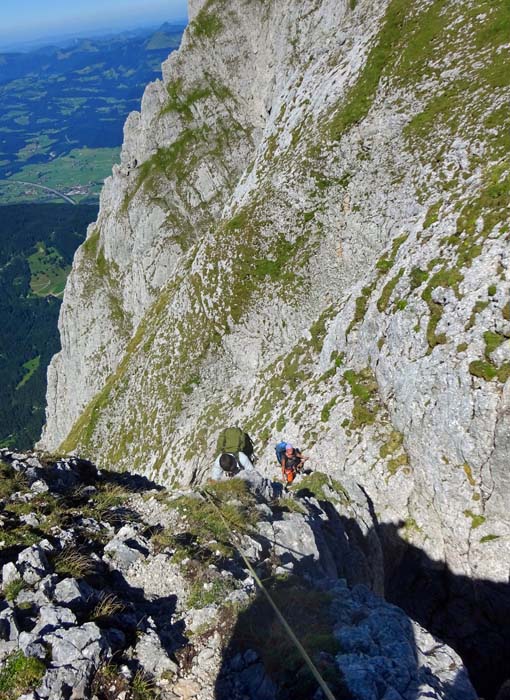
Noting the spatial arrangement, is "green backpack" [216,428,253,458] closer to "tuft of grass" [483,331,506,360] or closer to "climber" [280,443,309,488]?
"climber" [280,443,309,488]

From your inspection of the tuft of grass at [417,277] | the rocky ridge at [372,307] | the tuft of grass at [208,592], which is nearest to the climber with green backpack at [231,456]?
the rocky ridge at [372,307]

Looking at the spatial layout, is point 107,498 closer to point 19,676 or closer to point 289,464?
point 19,676

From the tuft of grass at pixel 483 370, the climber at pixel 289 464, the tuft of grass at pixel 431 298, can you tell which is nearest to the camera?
the tuft of grass at pixel 483 370

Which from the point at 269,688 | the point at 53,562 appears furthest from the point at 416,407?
the point at 53,562

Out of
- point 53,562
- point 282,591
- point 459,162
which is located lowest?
point 282,591

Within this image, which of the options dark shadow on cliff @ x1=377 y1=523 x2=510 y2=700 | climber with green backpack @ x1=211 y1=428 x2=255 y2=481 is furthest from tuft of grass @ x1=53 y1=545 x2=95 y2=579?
dark shadow on cliff @ x1=377 y1=523 x2=510 y2=700

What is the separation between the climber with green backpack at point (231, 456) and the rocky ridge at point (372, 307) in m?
4.50

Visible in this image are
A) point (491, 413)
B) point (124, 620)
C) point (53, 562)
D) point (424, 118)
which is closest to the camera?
point (124, 620)

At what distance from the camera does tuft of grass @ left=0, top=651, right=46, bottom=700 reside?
8930 millimetres

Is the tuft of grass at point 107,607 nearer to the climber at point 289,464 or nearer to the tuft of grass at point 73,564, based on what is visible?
the tuft of grass at point 73,564

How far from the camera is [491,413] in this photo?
18781 mm

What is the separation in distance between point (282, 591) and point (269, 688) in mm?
2695

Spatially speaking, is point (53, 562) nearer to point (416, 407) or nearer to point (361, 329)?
point (416, 407)

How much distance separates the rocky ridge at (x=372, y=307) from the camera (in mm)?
20141
